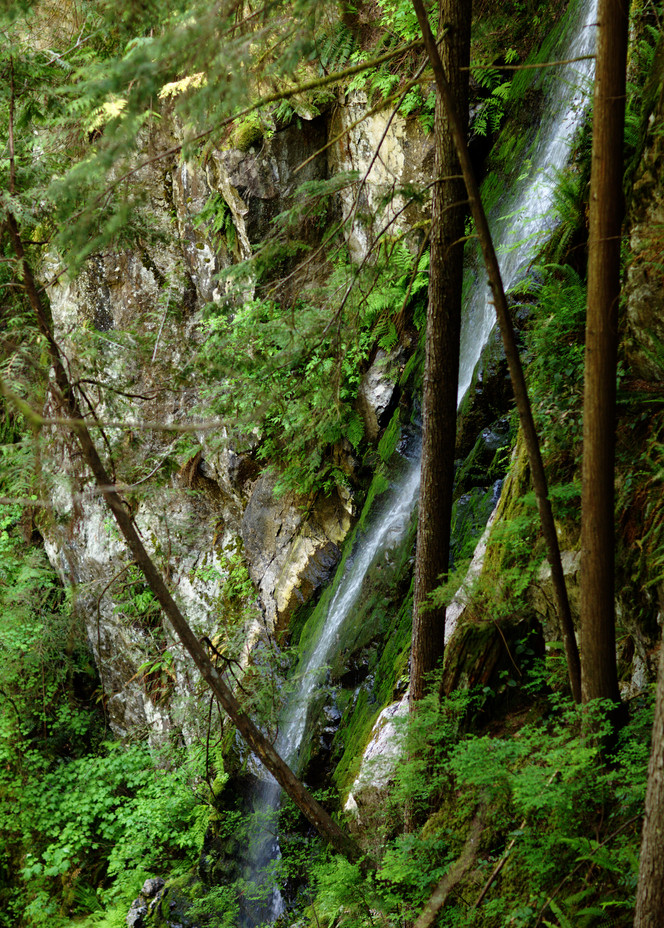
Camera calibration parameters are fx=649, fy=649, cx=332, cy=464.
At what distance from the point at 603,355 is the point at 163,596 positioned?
383 cm

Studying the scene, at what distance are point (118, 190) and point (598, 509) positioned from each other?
11.9 ft

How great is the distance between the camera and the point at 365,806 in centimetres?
558

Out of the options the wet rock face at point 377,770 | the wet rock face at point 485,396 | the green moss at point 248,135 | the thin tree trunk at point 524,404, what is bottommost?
the wet rock face at point 377,770

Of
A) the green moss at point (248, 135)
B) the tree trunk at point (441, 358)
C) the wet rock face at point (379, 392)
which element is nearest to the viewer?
the tree trunk at point (441, 358)

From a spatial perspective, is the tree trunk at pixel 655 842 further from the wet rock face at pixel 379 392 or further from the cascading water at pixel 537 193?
the wet rock face at pixel 379 392

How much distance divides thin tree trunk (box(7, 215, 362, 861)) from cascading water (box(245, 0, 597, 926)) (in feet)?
→ 6.78

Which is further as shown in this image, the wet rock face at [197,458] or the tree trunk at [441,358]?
the wet rock face at [197,458]

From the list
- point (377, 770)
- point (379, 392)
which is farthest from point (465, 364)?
point (377, 770)

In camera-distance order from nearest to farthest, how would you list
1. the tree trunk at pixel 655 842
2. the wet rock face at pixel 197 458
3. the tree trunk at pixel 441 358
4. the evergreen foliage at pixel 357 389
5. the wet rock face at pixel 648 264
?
the tree trunk at pixel 655 842
the evergreen foliage at pixel 357 389
the wet rock face at pixel 648 264
the tree trunk at pixel 441 358
the wet rock face at pixel 197 458

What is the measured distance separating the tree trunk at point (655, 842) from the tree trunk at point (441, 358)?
215cm

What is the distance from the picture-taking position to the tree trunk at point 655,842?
2625 mm

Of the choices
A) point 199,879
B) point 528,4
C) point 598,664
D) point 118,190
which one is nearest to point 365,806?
point 598,664

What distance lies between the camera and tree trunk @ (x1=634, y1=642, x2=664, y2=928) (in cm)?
262

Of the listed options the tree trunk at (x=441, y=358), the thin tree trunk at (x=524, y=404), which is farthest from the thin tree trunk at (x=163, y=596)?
the thin tree trunk at (x=524, y=404)
